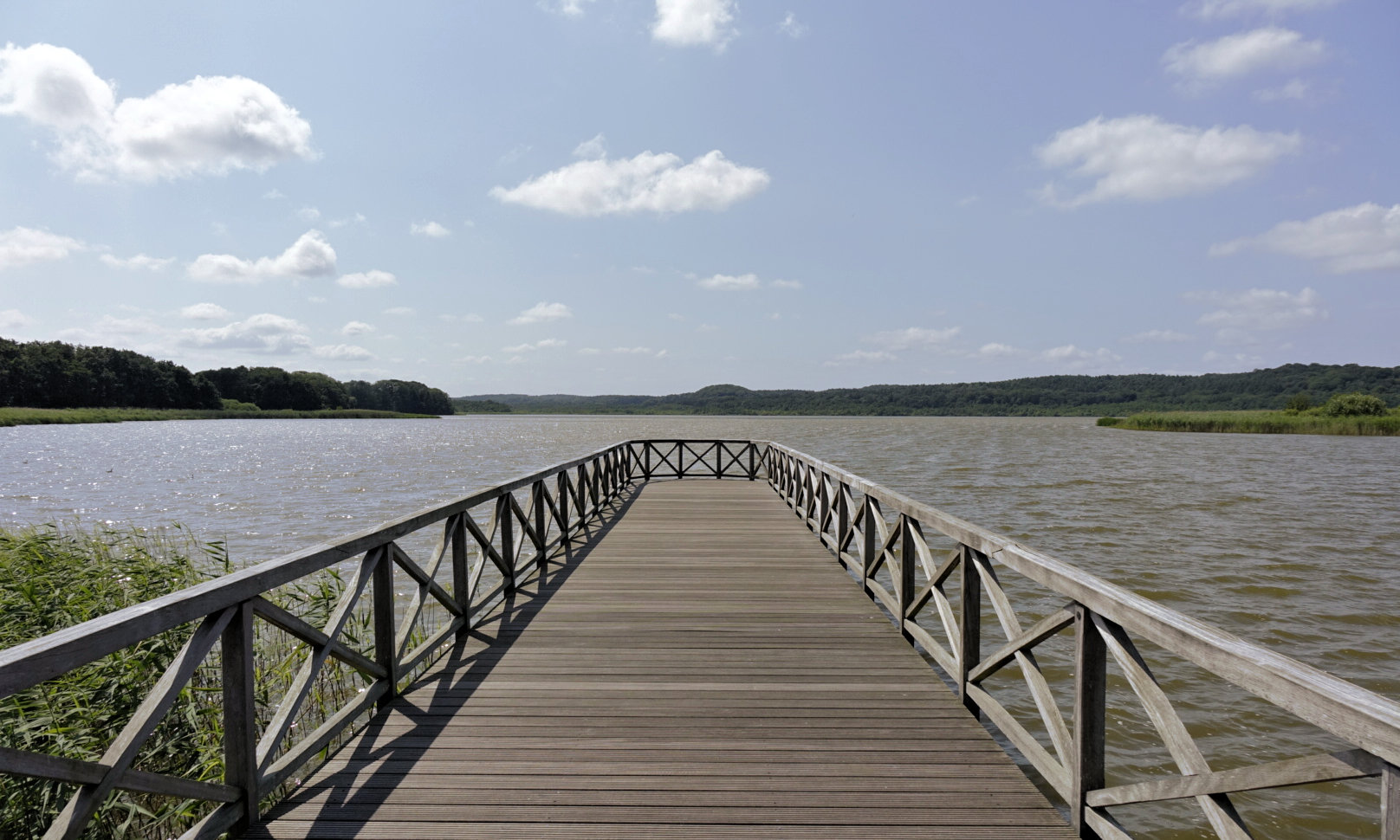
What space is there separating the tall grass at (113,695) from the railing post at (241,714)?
90cm

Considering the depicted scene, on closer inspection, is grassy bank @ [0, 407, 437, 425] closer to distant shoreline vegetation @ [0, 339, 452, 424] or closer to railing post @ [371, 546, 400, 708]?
distant shoreline vegetation @ [0, 339, 452, 424]

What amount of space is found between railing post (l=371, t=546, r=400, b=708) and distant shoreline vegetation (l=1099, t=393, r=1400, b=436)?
176ft

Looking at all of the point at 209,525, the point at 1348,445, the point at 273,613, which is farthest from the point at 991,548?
the point at 1348,445

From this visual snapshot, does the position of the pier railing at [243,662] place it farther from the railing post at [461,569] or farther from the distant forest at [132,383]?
the distant forest at [132,383]

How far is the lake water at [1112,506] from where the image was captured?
8239mm

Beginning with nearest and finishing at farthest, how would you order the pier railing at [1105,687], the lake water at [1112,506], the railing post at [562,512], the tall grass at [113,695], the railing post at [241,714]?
1. the pier railing at [1105,687]
2. the railing post at [241,714]
3. the tall grass at [113,695]
4. the railing post at [562,512]
5. the lake water at [1112,506]

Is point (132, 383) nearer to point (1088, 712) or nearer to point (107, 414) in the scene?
point (107, 414)

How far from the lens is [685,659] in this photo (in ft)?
13.7

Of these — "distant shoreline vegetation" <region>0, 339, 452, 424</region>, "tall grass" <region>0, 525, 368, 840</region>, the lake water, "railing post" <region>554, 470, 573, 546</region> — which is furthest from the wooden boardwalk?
"distant shoreline vegetation" <region>0, 339, 452, 424</region>

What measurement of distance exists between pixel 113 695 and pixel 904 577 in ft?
16.6

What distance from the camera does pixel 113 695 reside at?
445 centimetres

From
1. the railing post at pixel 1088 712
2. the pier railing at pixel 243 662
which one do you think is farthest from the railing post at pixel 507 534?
the railing post at pixel 1088 712

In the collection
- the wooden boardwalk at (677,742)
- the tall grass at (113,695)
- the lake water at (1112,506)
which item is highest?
the wooden boardwalk at (677,742)

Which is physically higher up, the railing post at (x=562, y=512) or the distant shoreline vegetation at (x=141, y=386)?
the distant shoreline vegetation at (x=141, y=386)
